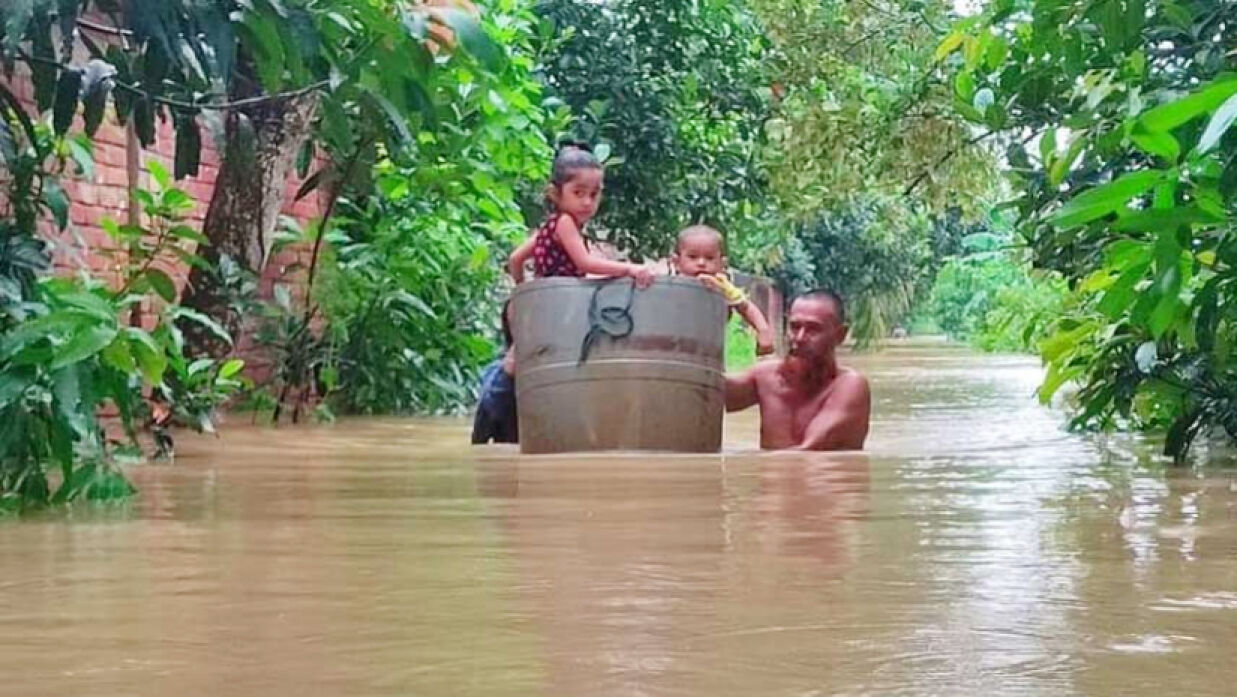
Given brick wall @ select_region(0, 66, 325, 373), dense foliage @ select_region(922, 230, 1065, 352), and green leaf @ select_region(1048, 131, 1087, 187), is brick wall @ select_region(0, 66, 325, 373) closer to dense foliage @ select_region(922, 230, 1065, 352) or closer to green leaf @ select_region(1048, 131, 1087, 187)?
green leaf @ select_region(1048, 131, 1087, 187)

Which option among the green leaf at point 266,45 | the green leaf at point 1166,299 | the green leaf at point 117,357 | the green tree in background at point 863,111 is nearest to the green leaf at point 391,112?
the green leaf at point 266,45

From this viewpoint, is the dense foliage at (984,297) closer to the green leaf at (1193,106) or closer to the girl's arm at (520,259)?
the girl's arm at (520,259)

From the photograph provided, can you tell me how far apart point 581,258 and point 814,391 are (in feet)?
3.19

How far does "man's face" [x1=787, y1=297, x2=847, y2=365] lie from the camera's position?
605 cm

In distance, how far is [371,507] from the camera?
375 cm

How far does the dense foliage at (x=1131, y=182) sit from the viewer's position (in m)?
3.58

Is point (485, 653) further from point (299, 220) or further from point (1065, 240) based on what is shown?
point (299, 220)

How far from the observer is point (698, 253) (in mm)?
6441

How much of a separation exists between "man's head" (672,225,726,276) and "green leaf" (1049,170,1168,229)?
3.05m

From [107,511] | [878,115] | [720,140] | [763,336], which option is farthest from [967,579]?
[720,140]

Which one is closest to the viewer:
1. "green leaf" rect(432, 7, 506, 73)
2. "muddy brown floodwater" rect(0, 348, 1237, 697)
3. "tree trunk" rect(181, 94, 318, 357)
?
"muddy brown floodwater" rect(0, 348, 1237, 697)

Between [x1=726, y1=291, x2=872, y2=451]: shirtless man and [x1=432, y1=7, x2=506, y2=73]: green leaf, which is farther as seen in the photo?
[x1=726, y1=291, x2=872, y2=451]: shirtless man

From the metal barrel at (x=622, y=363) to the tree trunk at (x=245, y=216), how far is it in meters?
2.18

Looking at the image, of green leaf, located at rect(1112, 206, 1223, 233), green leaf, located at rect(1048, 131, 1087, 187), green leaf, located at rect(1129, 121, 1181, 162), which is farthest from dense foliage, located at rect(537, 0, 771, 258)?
green leaf, located at rect(1129, 121, 1181, 162)
